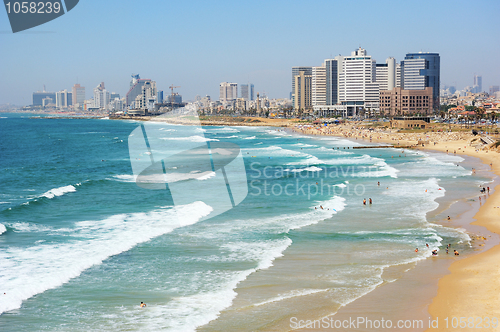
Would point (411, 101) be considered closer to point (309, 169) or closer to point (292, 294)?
point (309, 169)

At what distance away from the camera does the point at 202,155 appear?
74.2 m

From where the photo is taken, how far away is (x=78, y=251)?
927 inches

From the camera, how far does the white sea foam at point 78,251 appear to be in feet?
63.8

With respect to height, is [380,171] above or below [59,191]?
above

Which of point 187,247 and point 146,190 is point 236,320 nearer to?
point 187,247

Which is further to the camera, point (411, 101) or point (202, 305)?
point (411, 101)

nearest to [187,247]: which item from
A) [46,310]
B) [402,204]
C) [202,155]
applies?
[46,310]

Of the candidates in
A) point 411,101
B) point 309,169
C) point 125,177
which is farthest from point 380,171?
point 411,101

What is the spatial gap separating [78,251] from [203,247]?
6327 mm

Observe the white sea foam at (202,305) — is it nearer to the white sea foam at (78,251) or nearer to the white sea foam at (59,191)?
the white sea foam at (78,251)

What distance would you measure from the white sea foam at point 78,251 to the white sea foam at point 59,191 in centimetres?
1146

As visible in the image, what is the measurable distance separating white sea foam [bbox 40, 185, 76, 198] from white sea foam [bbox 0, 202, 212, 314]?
37.6 ft

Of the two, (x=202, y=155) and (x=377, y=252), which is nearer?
(x=377, y=252)

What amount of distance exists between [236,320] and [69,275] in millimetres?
8738
